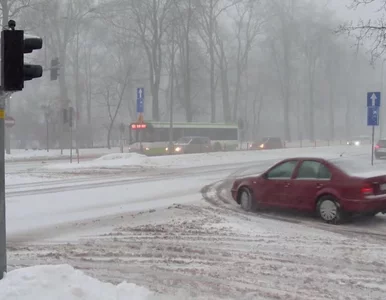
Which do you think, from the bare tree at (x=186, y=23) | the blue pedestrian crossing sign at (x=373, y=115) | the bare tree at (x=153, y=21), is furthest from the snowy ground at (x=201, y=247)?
the bare tree at (x=186, y=23)

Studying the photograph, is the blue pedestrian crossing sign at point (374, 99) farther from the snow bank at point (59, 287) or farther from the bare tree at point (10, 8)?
the bare tree at point (10, 8)

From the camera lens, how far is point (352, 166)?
10.3 meters

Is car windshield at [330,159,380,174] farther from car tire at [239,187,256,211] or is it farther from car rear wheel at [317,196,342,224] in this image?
car tire at [239,187,256,211]

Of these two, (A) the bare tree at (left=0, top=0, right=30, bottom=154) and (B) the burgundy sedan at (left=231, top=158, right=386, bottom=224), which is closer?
(B) the burgundy sedan at (left=231, top=158, right=386, bottom=224)

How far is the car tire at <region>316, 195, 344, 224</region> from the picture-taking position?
9.80 meters

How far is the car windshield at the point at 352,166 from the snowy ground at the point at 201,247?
107 cm

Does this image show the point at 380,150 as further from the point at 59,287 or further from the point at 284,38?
the point at 59,287

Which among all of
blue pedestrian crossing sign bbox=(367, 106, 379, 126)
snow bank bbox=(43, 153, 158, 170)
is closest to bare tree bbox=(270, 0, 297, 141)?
snow bank bbox=(43, 153, 158, 170)

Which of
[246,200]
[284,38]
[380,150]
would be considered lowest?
[246,200]

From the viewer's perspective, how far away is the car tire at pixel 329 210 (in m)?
9.80

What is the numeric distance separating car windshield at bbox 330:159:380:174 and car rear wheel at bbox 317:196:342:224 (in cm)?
68

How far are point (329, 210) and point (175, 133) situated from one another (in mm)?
34167

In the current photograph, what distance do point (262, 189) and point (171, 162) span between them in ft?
58.0

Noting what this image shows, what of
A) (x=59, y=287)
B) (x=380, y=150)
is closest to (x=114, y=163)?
(x=380, y=150)
